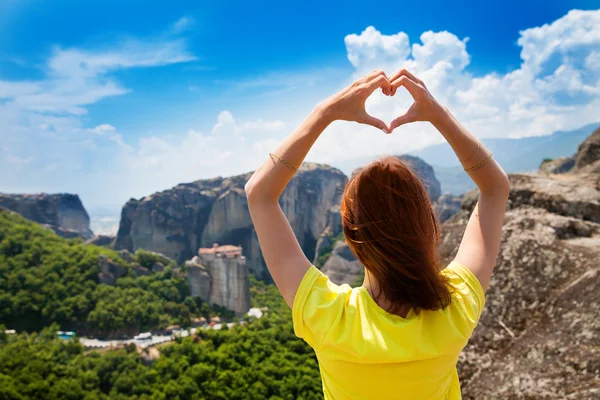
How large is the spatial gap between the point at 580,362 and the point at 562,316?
0.92ft

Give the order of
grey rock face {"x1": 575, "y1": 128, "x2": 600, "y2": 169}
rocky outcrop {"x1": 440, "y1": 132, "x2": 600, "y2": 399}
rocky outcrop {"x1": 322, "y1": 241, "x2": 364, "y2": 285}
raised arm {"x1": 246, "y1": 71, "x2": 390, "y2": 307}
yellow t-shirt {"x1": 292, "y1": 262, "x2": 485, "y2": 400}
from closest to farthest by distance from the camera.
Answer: yellow t-shirt {"x1": 292, "y1": 262, "x2": 485, "y2": 400}
raised arm {"x1": 246, "y1": 71, "x2": 390, "y2": 307}
rocky outcrop {"x1": 440, "y1": 132, "x2": 600, "y2": 399}
grey rock face {"x1": 575, "y1": 128, "x2": 600, "y2": 169}
rocky outcrop {"x1": 322, "y1": 241, "x2": 364, "y2": 285}

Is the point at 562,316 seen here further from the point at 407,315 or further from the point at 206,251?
the point at 206,251

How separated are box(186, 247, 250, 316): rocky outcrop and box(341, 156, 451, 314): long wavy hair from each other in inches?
1280

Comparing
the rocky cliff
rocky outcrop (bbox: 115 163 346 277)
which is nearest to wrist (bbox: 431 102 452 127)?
the rocky cliff

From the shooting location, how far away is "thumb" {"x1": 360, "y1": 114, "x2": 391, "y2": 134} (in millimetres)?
1067

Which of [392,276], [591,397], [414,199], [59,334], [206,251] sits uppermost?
[414,199]

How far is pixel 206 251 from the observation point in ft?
109

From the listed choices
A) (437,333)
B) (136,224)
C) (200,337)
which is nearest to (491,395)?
(437,333)

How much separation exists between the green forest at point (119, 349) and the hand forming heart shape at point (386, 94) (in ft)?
49.7

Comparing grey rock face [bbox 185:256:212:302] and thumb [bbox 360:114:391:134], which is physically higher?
thumb [bbox 360:114:391:134]

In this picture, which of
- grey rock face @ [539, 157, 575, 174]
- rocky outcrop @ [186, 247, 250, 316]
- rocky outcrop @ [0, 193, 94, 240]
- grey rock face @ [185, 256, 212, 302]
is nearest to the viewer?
grey rock face @ [539, 157, 575, 174]

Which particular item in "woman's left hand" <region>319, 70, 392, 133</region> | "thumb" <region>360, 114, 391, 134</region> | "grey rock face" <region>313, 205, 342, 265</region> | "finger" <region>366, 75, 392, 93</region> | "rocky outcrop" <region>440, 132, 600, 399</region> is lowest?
"grey rock face" <region>313, 205, 342, 265</region>

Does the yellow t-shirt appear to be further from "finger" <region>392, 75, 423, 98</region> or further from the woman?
"finger" <region>392, 75, 423, 98</region>

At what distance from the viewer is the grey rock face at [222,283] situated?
3266cm
